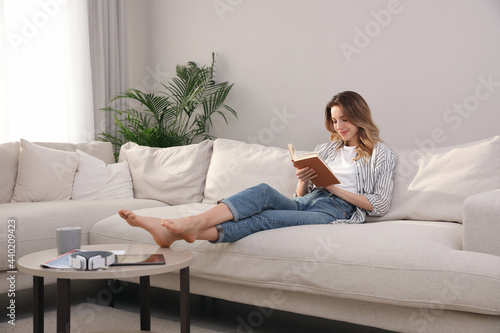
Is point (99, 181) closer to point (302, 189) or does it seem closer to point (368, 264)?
point (302, 189)

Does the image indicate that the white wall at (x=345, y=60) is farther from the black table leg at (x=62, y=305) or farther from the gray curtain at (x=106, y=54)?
the black table leg at (x=62, y=305)

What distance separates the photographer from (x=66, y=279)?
5.24ft

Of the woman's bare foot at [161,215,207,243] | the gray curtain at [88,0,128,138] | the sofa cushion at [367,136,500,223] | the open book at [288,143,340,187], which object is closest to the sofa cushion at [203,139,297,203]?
the open book at [288,143,340,187]

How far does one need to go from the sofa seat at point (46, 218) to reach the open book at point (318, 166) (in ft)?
3.75

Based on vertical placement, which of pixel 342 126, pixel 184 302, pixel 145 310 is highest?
pixel 342 126

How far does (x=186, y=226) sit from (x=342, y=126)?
1.08m

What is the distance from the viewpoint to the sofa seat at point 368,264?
64.5 inches

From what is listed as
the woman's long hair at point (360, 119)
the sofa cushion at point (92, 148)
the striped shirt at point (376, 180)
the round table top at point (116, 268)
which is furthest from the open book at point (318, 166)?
the sofa cushion at point (92, 148)

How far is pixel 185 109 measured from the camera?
165 inches

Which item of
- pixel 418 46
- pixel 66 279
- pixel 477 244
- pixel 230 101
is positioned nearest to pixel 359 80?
pixel 418 46

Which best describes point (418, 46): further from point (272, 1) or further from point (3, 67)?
point (3, 67)

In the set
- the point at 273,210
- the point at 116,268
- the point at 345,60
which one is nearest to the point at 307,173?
the point at 273,210

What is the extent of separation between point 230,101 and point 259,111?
312mm

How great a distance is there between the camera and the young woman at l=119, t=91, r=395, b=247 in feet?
6.43
